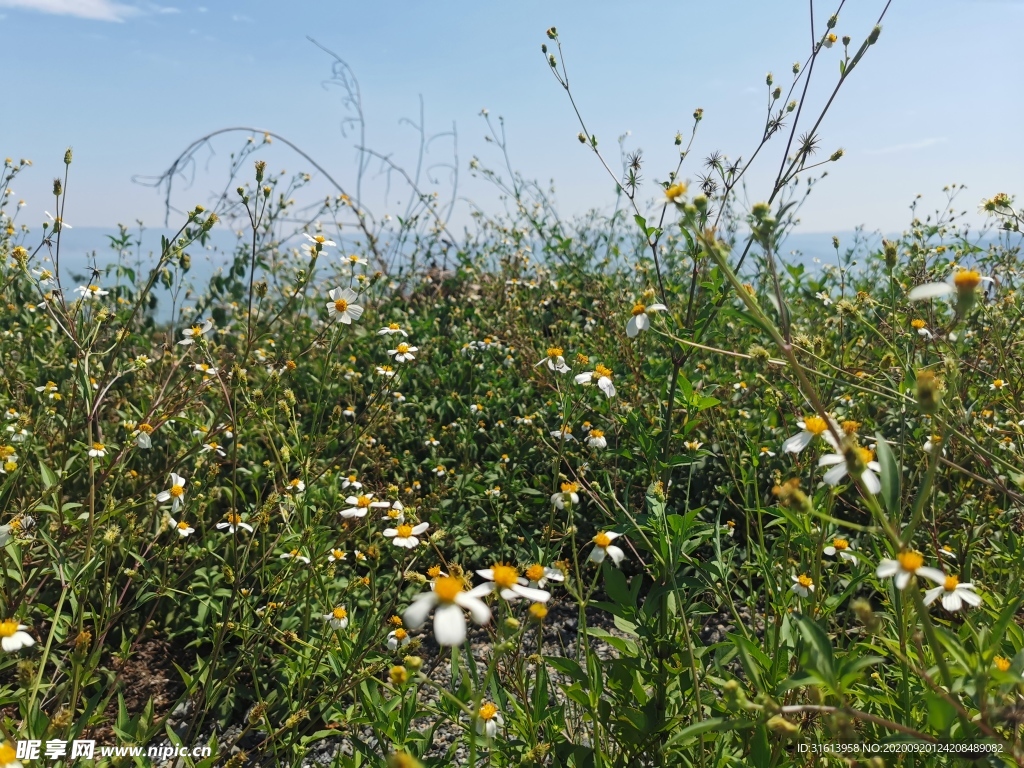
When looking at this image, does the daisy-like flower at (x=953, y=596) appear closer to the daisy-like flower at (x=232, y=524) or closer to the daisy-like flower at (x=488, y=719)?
the daisy-like flower at (x=488, y=719)

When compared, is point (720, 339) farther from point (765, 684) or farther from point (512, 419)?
point (765, 684)

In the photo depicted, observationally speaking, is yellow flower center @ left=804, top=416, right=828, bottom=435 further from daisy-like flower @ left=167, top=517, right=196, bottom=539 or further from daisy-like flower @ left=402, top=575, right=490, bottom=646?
daisy-like flower @ left=167, top=517, right=196, bottom=539

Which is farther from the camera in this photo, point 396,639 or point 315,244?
point 315,244

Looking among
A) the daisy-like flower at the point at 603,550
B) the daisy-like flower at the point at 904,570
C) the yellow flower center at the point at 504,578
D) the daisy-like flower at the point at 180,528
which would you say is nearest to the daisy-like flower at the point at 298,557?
the daisy-like flower at the point at 180,528

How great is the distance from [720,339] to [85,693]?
3.24 m

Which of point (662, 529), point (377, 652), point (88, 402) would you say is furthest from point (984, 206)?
point (88, 402)

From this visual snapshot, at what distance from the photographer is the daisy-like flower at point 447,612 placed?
3.11 ft

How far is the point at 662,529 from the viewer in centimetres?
162

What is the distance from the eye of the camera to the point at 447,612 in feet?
3.27

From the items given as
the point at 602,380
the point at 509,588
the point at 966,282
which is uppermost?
the point at 966,282

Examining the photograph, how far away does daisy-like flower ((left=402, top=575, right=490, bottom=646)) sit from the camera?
95 centimetres

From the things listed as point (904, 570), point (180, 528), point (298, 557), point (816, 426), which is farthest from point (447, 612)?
point (180, 528)

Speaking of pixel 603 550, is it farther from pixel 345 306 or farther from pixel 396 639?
pixel 345 306

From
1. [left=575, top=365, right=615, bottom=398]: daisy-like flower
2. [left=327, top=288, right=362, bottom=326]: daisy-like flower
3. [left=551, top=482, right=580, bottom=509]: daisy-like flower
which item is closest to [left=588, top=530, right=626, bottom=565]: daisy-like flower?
[left=551, top=482, right=580, bottom=509]: daisy-like flower
